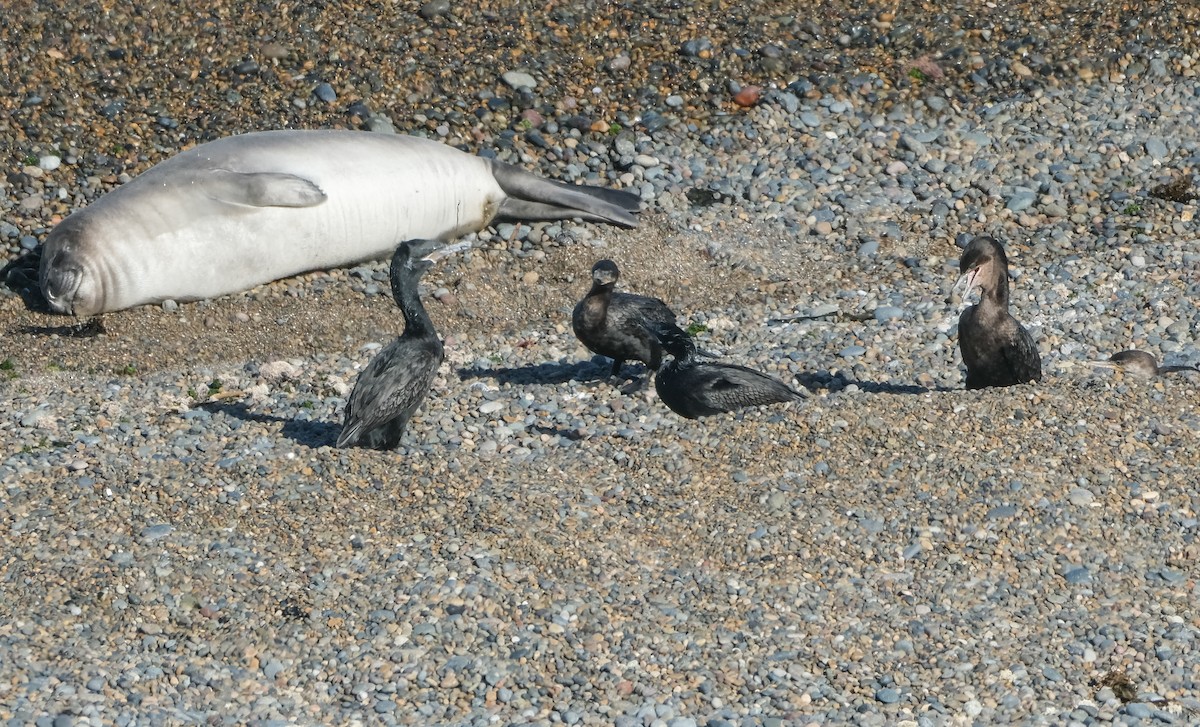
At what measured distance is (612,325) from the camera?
26.3ft

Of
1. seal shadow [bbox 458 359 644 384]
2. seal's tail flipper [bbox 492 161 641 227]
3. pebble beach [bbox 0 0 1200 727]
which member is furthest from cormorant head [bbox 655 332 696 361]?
seal's tail flipper [bbox 492 161 641 227]

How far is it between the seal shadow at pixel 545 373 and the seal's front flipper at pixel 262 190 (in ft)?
6.15

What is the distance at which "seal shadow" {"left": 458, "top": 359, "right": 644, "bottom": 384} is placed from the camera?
8375mm

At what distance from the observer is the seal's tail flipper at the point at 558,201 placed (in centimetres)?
1023

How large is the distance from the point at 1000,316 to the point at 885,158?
3523 millimetres

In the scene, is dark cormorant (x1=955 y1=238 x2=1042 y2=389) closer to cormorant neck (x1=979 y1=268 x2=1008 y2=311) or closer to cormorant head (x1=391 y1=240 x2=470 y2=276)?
cormorant neck (x1=979 y1=268 x2=1008 y2=311)

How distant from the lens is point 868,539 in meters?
6.17

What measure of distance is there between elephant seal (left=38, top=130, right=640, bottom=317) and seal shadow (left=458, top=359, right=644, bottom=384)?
180 cm

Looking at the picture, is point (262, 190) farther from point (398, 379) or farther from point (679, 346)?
point (679, 346)

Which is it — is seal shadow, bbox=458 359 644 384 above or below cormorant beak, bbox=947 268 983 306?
below

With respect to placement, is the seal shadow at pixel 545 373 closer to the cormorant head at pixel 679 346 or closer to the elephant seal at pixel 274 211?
the cormorant head at pixel 679 346

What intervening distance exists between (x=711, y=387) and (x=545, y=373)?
1.41 meters

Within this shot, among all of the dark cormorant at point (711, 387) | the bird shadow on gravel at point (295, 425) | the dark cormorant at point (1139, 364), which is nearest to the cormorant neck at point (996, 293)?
the dark cormorant at point (1139, 364)

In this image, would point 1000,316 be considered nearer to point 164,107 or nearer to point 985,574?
point 985,574
